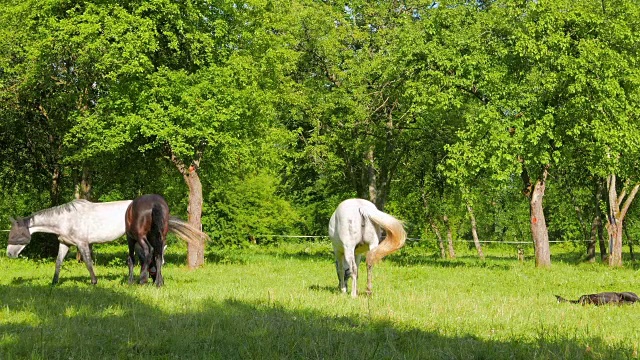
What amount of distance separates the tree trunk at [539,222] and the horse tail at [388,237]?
1608 centimetres

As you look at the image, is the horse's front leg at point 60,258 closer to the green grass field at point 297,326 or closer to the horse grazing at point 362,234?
the green grass field at point 297,326

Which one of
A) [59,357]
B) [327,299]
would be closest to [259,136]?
[327,299]

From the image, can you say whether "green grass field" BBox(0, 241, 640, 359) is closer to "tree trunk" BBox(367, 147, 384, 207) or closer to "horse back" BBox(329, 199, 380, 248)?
"horse back" BBox(329, 199, 380, 248)

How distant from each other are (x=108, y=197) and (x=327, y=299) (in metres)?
33.6

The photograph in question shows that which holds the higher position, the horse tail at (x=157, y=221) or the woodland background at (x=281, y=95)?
the woodland background at (x=281, y=95)

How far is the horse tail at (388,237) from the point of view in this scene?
1350 centimetres

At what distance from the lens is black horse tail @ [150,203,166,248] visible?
50.7ft

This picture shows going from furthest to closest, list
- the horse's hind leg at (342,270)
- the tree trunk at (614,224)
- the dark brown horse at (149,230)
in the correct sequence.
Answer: the tree trunk at (614,224), the dark brown horse at (149,230), the horse's hind leg at (342,270)

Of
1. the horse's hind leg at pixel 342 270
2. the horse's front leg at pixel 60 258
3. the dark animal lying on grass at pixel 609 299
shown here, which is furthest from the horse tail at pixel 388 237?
the horse's front leg at pixel 60 258

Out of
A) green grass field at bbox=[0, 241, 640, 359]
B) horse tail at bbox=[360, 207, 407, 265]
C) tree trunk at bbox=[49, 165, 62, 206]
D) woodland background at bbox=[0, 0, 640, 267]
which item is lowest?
green grass field at bbox=[0, 241, 640, 359]

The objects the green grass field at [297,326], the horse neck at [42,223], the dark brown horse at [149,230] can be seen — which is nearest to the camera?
the green grass field at [297,326]

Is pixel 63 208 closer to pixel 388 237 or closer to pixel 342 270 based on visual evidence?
pixel 342 270

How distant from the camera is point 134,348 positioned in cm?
711

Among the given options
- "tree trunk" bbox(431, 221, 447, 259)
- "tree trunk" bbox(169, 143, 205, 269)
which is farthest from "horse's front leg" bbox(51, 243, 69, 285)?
"tree trunk" bbox(431, 221, 447, 259)
